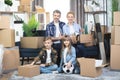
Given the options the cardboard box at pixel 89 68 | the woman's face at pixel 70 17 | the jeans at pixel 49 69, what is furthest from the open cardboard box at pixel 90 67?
the woman's face at pixel 70 17

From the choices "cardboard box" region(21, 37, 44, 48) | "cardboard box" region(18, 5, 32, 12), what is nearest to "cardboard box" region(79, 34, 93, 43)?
"cardboard box" region(21, 37, 44, 48)

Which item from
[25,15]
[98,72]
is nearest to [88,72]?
[98,72]

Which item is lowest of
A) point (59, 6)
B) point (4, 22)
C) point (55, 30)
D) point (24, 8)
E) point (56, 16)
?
point (55, 30)

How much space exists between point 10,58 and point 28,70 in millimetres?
636

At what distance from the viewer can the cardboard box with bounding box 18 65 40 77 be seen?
4.23 meters

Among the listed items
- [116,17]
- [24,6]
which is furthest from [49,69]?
[24,6]

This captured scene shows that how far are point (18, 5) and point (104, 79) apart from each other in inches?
155

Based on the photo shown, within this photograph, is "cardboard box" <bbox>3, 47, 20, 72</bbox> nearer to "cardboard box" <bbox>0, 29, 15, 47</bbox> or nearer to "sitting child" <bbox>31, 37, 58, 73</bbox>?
"cardboard box" <bbox>0, 29, 15, 47</bbox>

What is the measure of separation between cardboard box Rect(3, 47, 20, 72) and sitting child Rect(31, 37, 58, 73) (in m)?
0.44

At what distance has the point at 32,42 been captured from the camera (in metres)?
5.18

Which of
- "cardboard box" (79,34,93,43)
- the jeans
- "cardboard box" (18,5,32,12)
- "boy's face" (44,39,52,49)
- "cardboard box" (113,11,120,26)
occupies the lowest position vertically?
the jeans

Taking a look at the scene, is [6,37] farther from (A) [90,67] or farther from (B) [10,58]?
(A) [90,67]

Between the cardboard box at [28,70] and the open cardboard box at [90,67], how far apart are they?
2.38 feet

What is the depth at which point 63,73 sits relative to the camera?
14.7ft
